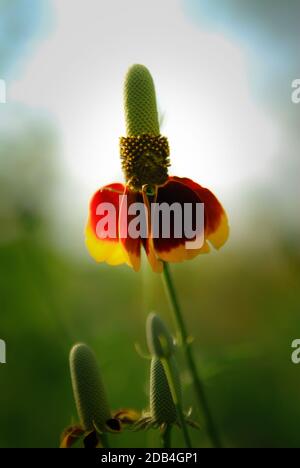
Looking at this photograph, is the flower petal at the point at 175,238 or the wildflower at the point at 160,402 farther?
the flower petal at the point at 175,238

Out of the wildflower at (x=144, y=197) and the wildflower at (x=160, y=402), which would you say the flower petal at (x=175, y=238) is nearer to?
the wildflower at (x=144, y=197)

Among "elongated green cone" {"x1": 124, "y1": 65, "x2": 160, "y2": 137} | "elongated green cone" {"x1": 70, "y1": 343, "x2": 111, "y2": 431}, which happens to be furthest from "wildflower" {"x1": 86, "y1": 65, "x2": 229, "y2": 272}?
"elongated green cone" {"x1": 70, "y1": 343, "x2": 111, "y2": 431}

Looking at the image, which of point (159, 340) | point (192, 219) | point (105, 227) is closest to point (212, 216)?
point (192, 219)

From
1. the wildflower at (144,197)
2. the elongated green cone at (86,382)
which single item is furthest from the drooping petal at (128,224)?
the elongated green cone at (86,382)

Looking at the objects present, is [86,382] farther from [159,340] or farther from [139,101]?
[139,101]

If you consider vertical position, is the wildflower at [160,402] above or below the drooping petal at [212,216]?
below

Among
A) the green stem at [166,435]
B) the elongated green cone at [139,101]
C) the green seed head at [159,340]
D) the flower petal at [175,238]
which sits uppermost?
the elongated green cone at [139,101]

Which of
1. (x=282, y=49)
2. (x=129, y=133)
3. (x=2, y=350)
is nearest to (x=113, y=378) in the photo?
(x=2, y=350)

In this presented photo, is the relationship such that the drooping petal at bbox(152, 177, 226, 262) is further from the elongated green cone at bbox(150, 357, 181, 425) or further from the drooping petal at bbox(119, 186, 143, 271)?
the elongated green cone at bbox(150, 357, 181, 425)
